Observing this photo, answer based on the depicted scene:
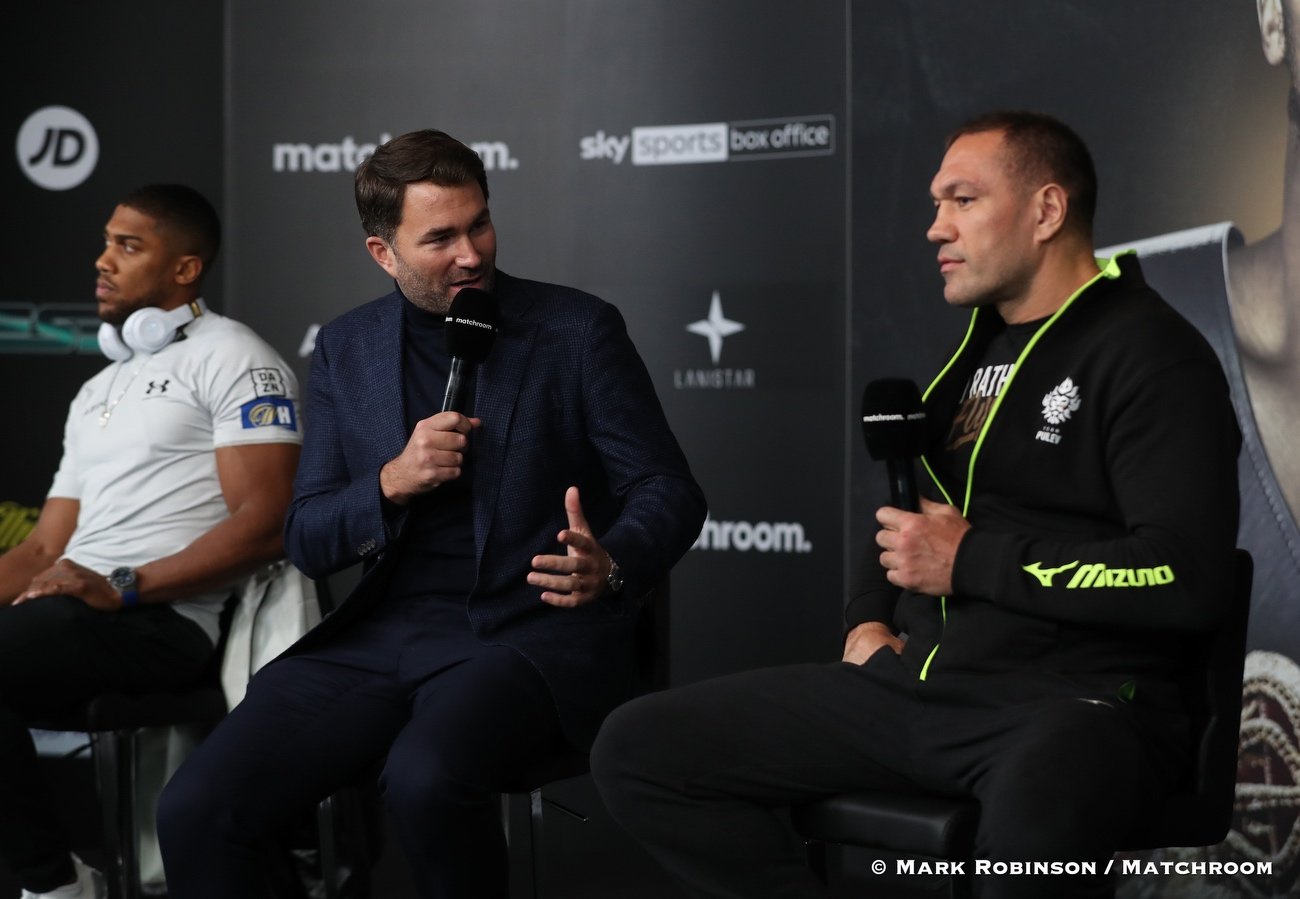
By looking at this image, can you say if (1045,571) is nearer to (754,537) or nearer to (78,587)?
(754,537)

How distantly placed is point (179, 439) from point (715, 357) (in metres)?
1.36

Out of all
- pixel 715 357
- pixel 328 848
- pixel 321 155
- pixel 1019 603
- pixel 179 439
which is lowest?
pixel 328 848

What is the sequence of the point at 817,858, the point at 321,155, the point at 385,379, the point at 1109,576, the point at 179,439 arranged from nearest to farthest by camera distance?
the point at 1109,576 < the point at 817,858 < the point at 385,379 < the point at 179,439 < the point at 321,155

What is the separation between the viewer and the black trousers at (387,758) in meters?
2.15

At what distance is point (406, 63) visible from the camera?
13.6ft

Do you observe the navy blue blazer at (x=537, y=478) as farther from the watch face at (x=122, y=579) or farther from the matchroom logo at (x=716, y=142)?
the matchroom logo at (x=716, y=142)

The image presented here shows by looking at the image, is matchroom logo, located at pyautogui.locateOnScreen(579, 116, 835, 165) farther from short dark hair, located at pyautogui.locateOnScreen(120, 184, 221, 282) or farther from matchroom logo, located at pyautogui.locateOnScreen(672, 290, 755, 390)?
short dark hair, located at pyautogui.locateOnScreen(120, 184, 221, 282)

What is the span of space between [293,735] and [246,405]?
1.03 meters

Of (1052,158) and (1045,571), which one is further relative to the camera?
(1052,158)

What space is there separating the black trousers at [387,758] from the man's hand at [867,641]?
49 cm

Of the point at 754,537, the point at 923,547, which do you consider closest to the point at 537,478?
the point at 923,547

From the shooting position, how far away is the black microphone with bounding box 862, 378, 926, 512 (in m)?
2.07

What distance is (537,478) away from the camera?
2.46 m

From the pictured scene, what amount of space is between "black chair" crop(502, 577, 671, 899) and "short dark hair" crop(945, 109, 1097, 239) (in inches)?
36.5
